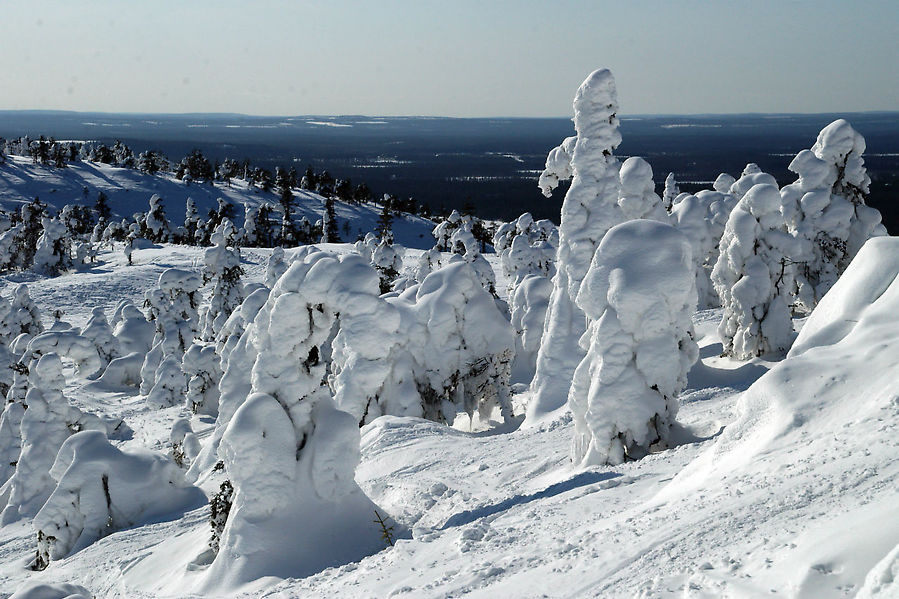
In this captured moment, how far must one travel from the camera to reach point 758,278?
1995 centimetres

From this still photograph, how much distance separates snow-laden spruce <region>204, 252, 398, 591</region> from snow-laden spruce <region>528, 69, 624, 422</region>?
27.2ft

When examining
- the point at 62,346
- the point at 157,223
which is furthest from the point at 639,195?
the point at 157,223

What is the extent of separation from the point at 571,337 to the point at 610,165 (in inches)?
180

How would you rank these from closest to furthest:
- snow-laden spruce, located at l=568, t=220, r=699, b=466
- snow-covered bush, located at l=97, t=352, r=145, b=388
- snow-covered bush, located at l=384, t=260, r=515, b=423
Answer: snow-laden spruce, located at l=568, t=220, r=699, b=466 → snow-covered bush, located at l=384, t=260, r=515, b=423 → snow-covered bush, located at l=97, t=352, r=145, b=388

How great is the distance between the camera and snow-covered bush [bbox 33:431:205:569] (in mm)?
16391

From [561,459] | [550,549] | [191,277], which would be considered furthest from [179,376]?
[550,549]

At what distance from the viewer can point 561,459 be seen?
14.0 metres

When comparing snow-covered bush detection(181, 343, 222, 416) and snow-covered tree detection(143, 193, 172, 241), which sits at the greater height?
snow-covered tree detection(143, 193, 172, 241)

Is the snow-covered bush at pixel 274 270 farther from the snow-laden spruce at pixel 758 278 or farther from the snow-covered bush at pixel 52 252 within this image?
the snow-laden spruce at pixel 758 278

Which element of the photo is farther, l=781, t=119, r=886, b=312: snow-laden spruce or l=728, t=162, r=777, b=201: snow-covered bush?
l=781, t=119, r=886, b=312: snow-laden spruce

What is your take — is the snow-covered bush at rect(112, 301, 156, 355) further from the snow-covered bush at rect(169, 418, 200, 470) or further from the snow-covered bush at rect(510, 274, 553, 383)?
the snow-covered bush at rect(510, 274, 553, 383)

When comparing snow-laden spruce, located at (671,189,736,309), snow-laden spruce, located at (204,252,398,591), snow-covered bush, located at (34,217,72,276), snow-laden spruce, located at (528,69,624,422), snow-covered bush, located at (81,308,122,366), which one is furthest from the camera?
snow-covered bush, located at (34,217,72,276)

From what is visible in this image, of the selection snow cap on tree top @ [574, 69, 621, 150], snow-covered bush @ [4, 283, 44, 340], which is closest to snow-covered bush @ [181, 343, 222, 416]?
snow-covered bush @ [4, 283, 44, 340]

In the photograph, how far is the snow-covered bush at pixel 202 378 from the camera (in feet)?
101
